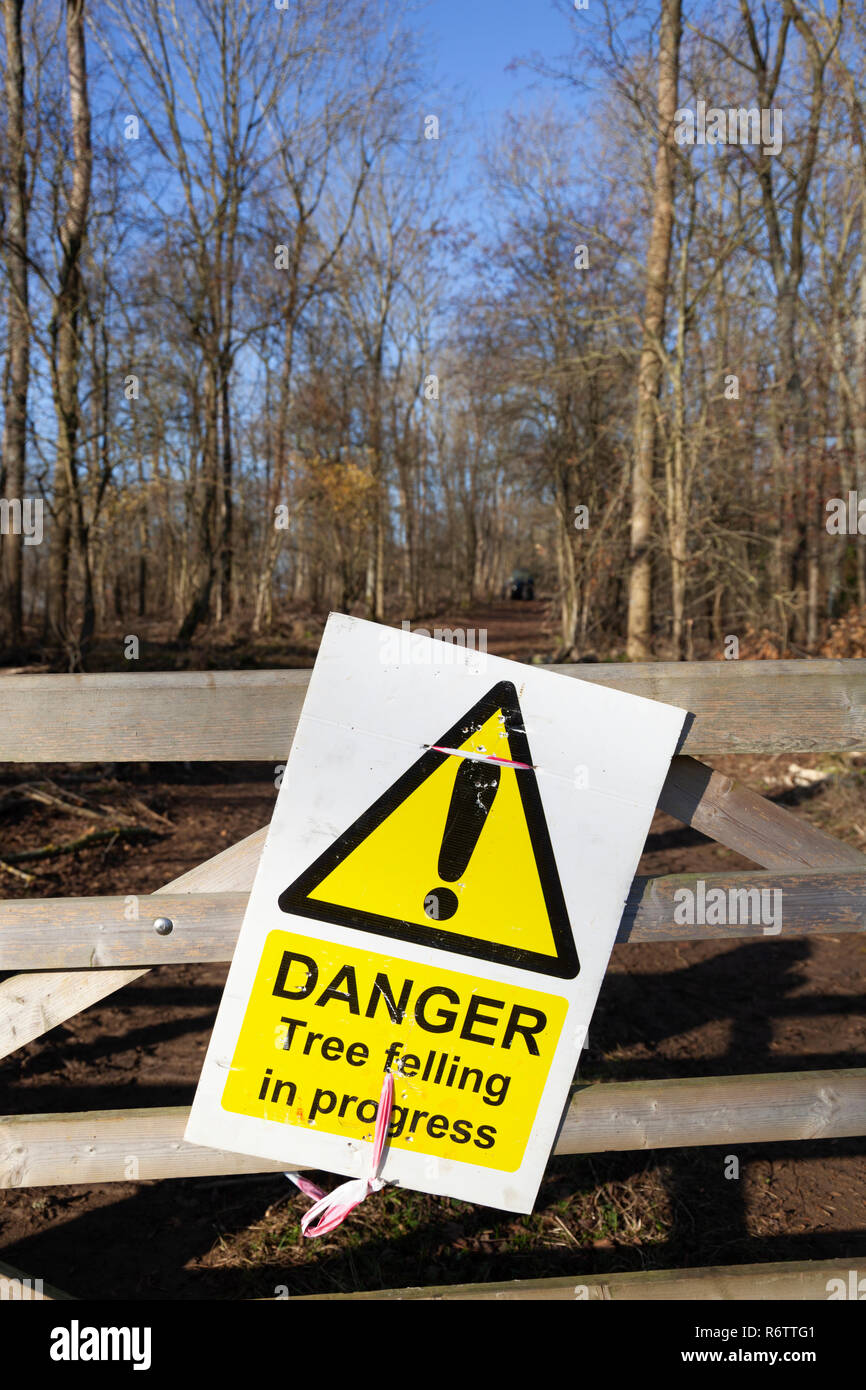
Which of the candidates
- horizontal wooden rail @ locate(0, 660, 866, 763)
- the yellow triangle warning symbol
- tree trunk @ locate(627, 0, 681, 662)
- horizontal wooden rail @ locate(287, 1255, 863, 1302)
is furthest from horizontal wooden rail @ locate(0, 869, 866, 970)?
tree trunk @ locate(627, 0, 681, 662)

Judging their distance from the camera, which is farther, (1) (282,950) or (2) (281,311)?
(2) (281,311)

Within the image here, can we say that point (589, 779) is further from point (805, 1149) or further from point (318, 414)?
point (318, 414)

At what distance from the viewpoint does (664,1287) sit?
7.13ft

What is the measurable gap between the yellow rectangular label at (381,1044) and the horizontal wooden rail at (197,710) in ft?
1.56

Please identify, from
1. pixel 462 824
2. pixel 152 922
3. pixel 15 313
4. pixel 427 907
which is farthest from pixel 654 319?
pixel 152 922

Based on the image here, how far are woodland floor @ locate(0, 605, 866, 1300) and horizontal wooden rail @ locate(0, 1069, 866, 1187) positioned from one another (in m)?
0.58

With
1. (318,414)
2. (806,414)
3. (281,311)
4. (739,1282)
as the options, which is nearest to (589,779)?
(739,1282)

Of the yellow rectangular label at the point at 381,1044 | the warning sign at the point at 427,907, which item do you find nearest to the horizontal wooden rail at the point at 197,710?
the warning sign at the point at 427,907

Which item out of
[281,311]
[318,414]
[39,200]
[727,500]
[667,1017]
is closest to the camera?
[667,1017]

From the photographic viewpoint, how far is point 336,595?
27.8 m

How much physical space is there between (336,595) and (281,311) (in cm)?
895

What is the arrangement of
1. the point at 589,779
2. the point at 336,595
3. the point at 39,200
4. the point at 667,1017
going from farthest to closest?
1. the point at 336,595
2. the point at 39,200
3. the point at 667,1017
4. the point at 589,779

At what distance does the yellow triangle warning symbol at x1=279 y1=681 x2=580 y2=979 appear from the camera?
207 centimetres

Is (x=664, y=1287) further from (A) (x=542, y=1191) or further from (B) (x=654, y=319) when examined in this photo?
(B) (x=654, y=319)
